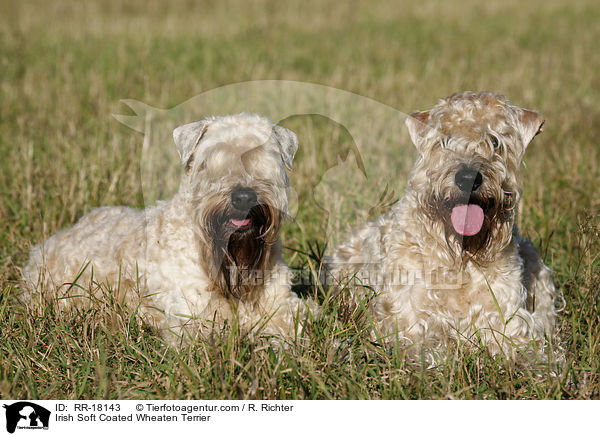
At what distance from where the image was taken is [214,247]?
4.11 m

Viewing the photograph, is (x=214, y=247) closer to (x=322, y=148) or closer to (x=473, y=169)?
(x=473, y=169)

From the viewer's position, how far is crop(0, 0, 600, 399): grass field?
3768mm

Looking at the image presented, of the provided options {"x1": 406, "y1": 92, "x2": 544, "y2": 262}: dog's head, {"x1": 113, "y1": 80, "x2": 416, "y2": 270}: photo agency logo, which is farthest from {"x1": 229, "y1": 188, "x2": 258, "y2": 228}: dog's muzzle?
{"x1": 406, "y1": 92, "x2": 544, "y2": 262}: dog's head

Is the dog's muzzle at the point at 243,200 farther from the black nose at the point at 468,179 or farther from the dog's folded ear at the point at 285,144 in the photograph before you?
the black nose at the point at 468,179

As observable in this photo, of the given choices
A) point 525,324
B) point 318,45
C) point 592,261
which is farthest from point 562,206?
point 318,45

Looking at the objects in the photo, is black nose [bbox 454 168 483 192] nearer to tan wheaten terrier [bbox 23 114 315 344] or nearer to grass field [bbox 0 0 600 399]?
grass field [bbox 0 0 600 399]

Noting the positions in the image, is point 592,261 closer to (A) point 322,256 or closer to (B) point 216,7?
(A) point 322,256

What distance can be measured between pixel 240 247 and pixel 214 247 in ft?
0.55

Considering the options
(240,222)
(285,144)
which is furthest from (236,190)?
(285,144)

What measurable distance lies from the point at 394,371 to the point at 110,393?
166cm

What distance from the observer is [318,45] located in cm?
1449

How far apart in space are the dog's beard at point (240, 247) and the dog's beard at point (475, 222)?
42.3 inches
